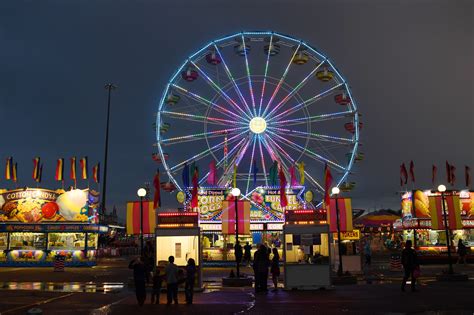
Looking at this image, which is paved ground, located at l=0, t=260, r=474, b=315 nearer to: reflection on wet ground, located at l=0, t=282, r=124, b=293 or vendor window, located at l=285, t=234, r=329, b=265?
reflection on wet ground, located at l=0, t=282, r=124, b=293

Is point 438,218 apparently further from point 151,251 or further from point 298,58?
point 151,251

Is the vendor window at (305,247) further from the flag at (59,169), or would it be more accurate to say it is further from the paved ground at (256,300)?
the flag at (59,169)

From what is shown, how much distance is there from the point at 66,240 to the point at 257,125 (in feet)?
54.6

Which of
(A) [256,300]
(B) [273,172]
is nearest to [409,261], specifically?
(A) [256,300]

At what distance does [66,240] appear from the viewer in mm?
39625

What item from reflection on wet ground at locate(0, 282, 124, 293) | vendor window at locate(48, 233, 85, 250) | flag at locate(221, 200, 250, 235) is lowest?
reflection on wet ground at locate(0, 282, 124, 293)

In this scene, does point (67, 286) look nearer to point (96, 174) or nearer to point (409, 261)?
point (409, 261)

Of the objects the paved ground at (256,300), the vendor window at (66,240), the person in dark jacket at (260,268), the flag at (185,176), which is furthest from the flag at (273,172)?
the person in dark jacket at (260,268)

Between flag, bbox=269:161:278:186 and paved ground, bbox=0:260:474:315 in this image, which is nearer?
paved ground, bbox=0:260:474:315

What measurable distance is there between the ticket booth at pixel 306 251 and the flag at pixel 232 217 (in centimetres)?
1366

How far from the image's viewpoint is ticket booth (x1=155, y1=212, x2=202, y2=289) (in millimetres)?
20906

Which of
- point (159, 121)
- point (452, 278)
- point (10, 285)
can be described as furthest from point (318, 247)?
point (159, 121)

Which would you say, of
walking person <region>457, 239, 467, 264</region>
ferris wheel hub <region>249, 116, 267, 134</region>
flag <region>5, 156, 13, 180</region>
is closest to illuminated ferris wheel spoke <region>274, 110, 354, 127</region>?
ferris wheel hub <region>249, 116, 267, 134</region>

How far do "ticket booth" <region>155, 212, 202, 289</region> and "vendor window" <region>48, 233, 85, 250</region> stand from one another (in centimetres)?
2032
